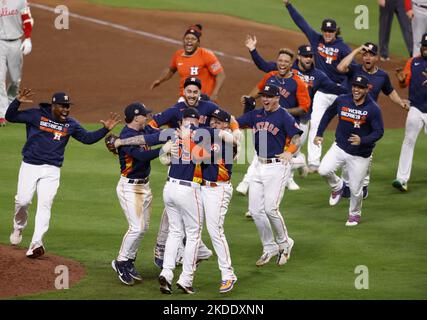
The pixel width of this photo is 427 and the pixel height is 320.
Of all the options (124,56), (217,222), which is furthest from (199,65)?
(124,56)

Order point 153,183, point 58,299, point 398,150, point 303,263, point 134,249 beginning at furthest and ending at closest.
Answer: point 398,150 < point 153,183 < point 303,263 < point 134,249 < point 58,299

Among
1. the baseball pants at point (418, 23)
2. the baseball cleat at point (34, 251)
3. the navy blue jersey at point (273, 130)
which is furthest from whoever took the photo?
the baseball pants at point (418, 23)

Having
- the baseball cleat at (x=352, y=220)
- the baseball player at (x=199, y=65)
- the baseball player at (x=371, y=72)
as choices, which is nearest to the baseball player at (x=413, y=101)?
the baseball player at (x=371, y=72)

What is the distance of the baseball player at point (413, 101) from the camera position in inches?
645

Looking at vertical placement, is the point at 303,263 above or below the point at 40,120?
below

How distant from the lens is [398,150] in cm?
1908

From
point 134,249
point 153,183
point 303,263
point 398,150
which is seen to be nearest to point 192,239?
point 134,249

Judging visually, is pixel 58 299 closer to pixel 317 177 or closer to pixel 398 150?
pixel 317 177

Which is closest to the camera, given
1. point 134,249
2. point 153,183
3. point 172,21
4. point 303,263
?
point 134,249

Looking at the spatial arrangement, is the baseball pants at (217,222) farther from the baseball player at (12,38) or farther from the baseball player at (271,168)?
the baseball player at (12,38)

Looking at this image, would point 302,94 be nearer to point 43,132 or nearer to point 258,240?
point 258,240

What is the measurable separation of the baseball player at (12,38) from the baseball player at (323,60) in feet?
14.5

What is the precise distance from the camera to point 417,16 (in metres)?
21.3

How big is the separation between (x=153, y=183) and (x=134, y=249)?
14.4ft
